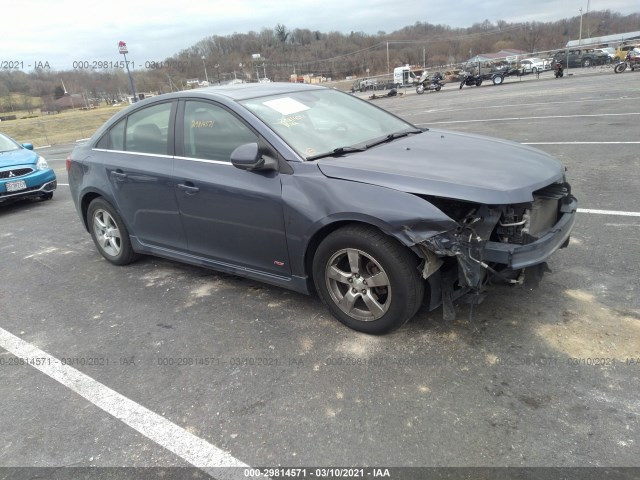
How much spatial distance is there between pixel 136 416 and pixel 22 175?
7.01 meters

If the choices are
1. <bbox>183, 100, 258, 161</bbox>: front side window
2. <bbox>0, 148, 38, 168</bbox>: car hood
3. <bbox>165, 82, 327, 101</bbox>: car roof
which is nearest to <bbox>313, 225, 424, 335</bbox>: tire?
<bbox>183, 100, 258, 161</bbox>: front side window

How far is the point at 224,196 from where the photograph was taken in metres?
3.55

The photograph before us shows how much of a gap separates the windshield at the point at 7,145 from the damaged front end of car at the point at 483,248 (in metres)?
8.77

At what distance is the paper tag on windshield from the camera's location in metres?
3.66

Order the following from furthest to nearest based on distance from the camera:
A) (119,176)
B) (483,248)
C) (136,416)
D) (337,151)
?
1. (119,176)
2. (337,151)
3. (483,248)
4. (136,416)

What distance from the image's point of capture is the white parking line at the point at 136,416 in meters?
2.29

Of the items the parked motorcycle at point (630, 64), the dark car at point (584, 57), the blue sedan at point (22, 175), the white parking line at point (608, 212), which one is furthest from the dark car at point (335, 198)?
the dark car at point (584, 57)

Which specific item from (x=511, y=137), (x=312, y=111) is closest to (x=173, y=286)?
(x=312, y=111)

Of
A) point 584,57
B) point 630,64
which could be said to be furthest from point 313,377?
point 584,57

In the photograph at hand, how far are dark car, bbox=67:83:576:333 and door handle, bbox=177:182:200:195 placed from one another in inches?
0.5

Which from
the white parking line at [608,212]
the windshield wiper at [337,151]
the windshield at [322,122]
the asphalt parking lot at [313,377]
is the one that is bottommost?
the asphalt parking lot at [313,377]

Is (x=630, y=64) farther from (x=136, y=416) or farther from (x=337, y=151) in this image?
(x=136, y=416)

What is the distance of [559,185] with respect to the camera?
129 inches

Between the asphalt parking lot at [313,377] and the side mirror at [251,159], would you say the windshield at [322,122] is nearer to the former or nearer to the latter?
the side mirror at [251,159]
